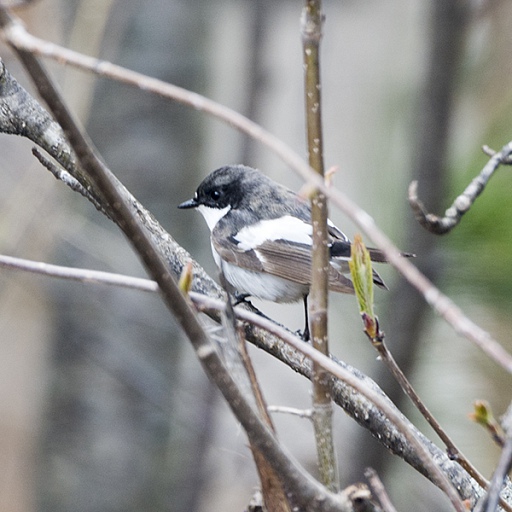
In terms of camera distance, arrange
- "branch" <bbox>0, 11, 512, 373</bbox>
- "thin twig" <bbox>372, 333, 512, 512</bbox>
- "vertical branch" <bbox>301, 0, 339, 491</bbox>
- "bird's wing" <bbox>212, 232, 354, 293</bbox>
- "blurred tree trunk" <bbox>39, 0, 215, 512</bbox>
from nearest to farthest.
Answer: "branch" <bbox>0, 11, 512, 373</bbox>
"vertical branch" <bbox>301, 0, 339, 491</bbox>
"thin twig" <bbox>372, 333, 512, 512</bbox>
"bird's wing" <bbox>212, 232, 354, 293</bbox>
"blurred tree trunk" <bbox>39, 0, 215, 512</bbox>

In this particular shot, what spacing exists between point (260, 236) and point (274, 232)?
0.16 feet

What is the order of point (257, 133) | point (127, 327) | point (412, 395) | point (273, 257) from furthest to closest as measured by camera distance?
point (127, 327), point (273, 257), point (412, 395), point (257, 133)

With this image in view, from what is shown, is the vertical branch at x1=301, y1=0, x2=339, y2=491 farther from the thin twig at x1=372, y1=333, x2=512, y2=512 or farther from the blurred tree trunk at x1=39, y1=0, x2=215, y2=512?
the blurred tree trunk at x1=39, y1=0, x2=215, y2=512

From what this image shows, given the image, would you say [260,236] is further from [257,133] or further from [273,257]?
[257,133]

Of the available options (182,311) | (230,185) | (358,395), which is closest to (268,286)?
(230,185)

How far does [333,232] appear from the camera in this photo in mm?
2369

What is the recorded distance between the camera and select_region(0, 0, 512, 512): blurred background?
289cm

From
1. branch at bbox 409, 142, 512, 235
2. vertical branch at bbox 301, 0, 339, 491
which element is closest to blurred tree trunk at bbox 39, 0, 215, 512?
branch at bbox 409, 142, 512, 235

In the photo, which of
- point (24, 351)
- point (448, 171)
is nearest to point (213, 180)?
point (448, 171)

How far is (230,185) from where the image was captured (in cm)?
274

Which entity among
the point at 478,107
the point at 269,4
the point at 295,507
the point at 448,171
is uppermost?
the point at 269,4

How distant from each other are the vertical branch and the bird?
1.24 meters

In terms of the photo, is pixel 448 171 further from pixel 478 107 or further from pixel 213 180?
pixel 478 107

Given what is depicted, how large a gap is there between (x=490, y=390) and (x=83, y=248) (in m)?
1.98
